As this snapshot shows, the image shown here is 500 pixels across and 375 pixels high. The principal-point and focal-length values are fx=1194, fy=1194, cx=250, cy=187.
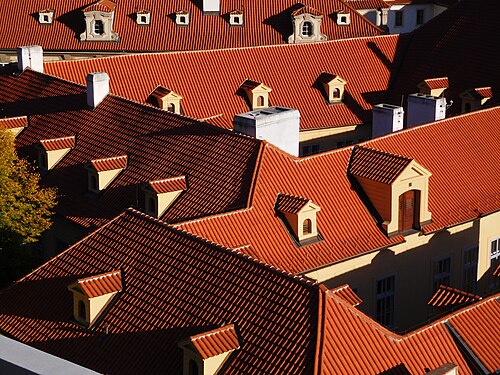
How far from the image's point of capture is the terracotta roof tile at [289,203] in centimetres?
3588

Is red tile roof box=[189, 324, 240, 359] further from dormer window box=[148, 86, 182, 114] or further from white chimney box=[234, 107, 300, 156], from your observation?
dormer window box=[148, 86, 182, 114]

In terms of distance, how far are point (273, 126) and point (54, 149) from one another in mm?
8379

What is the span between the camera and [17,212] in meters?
37.5

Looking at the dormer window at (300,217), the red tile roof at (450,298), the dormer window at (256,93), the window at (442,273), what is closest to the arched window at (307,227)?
the dormer window at (300,217)

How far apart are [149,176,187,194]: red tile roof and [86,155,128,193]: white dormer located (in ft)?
10.3

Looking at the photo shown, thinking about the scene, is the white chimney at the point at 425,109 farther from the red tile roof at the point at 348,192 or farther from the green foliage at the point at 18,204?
the green foliage at the point at 18,204

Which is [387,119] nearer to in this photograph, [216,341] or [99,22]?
[216,341]

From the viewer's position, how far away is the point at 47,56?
66250 mm

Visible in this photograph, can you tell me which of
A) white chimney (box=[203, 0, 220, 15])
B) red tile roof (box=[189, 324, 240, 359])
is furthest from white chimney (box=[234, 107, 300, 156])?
white chimney (box=[203, 0, 220, 15])

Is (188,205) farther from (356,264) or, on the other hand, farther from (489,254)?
(489,254)

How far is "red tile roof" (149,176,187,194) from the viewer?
124 feet

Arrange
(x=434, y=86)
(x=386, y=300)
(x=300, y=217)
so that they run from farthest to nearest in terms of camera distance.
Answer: (x=434, y=86), (x=386, y=300), (x=300, y=217)

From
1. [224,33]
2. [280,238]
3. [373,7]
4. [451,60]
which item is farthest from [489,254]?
[373,7]

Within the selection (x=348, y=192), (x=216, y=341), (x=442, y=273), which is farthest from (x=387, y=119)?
(x=216, y=341)
